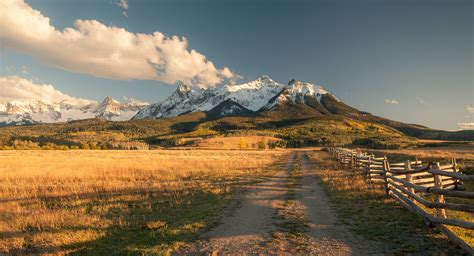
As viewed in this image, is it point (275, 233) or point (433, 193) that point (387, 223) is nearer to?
point (433, 193)

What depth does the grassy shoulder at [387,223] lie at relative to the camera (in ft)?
25.0

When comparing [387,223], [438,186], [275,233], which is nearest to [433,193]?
[438,186]

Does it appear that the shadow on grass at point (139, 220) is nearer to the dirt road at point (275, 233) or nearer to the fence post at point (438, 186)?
the dirt road at point (275, 233)

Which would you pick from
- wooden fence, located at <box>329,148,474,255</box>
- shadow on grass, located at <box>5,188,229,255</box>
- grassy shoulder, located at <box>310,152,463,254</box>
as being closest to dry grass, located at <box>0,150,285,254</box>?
shadow on grass, located at <box>5,188,229,255</box>

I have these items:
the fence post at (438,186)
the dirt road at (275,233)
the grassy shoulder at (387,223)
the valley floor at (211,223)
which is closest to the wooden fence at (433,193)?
the fence post at (438,186)

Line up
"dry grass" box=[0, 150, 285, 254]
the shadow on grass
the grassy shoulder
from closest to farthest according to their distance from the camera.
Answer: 1. the grassy shoulder
2. the shadow on grass
3. "dry grass" box=[0, 150, 285, 254]

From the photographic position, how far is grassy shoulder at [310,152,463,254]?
7629mm

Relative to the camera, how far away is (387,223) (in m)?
9.87

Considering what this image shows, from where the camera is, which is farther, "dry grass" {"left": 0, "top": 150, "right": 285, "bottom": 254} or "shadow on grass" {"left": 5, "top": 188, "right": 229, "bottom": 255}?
"dry grass" {"left": 0, "top": 150, "right": 285, "bottom": 254}

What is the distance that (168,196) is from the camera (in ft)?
50.3

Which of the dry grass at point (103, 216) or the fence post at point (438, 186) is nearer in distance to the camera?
the dry grass at point (103, 216)

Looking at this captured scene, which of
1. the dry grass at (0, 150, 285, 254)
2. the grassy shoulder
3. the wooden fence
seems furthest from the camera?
the dry grass at (0, 150, 285, 254)

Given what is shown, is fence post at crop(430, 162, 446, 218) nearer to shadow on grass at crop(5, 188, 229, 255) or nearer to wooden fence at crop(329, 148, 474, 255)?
wooden fence at crop(329, 148, 474, 255)

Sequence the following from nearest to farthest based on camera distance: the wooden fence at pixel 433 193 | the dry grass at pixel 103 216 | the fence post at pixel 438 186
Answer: the wooden fence at pixel 433 193, the dry grass at pixel 103 216, the fence post at pixel 438 186
